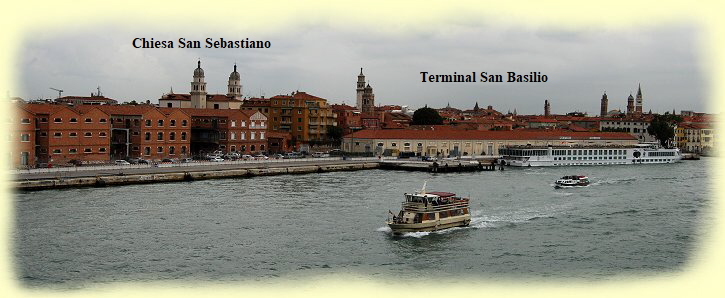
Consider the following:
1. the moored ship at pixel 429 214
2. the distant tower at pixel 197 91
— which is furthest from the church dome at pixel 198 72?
the moored ship at pixel 429 214

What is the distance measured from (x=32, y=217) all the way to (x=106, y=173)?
Result: 7507mm

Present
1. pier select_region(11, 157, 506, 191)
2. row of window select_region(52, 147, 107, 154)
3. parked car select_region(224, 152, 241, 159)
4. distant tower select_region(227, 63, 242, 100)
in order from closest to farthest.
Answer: pier select_region(11, 157, 506, 191), row of window select_region(52, 147, 107, 154), parked car select_region(224, 152, 241, 159), distant tower select_region(227, 63, 242, 100)

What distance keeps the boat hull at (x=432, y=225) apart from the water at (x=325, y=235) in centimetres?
15

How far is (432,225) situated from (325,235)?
7.46 feet

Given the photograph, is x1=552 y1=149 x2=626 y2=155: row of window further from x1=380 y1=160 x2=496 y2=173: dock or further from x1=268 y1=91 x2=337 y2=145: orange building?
x1=268 y1=91 x2=337 y2=145: orange building

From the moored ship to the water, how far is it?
224 mm

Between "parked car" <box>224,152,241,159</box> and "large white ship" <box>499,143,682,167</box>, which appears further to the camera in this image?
"large white ship" <box>499,143,682,167</box>

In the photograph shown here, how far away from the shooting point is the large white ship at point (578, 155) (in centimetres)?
3575

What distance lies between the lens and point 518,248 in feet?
44.1

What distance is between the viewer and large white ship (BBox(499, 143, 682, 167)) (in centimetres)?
3575

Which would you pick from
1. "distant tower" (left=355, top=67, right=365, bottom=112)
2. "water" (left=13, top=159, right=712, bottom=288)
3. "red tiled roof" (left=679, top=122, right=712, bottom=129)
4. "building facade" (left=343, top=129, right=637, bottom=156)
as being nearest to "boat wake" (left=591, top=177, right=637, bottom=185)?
"water" (left=13, top=159, right=712, bottom=288)

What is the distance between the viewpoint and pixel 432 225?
1505 cm

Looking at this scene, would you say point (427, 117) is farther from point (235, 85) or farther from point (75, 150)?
point (75, 150)

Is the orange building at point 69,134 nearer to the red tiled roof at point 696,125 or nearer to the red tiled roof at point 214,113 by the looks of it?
the red tiled roof at point 214,113
